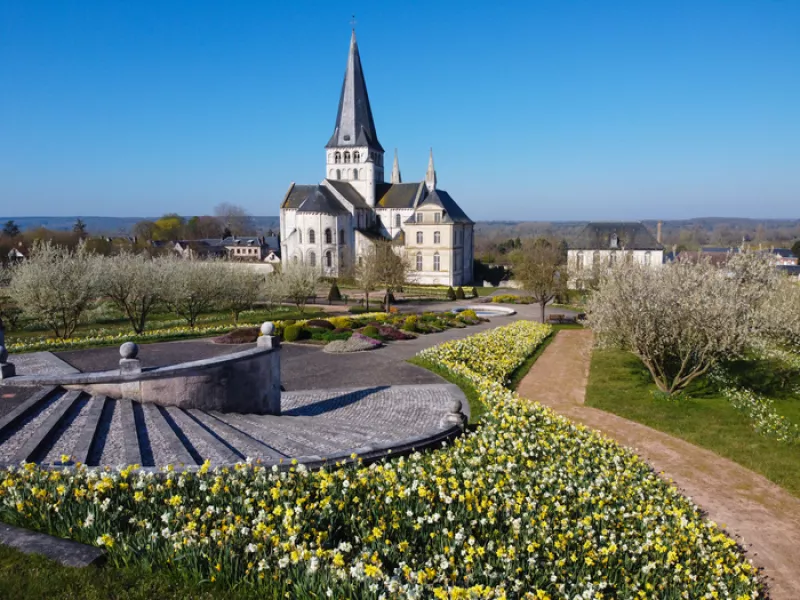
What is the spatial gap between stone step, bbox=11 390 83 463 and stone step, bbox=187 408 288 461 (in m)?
2.29

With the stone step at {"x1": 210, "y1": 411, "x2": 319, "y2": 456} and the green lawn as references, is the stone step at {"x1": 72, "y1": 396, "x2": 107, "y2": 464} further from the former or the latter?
the green lawn

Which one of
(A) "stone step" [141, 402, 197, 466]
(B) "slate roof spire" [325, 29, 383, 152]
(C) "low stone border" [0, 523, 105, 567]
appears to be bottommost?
(A) "stone step" [141, 402, 197, 466]

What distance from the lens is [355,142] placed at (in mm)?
63562

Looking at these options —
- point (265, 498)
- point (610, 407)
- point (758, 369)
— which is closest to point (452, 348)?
point (610, 407)

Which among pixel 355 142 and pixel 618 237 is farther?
pixel 355 142

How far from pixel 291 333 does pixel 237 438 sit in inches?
556

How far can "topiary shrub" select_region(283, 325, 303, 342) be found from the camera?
79.8ft

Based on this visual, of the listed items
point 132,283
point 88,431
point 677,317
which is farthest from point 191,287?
point 677,317

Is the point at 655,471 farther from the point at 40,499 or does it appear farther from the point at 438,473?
the point at 40,499

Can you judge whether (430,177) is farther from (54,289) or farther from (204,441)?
(204,441)

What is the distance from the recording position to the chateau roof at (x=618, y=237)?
59.8 meters

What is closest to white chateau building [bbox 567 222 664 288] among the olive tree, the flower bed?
the olive tree

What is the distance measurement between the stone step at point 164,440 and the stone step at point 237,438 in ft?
2.30

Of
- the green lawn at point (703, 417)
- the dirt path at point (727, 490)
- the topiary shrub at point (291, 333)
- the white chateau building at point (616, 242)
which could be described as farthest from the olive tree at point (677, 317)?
the white chateau building at point (616, 242)
